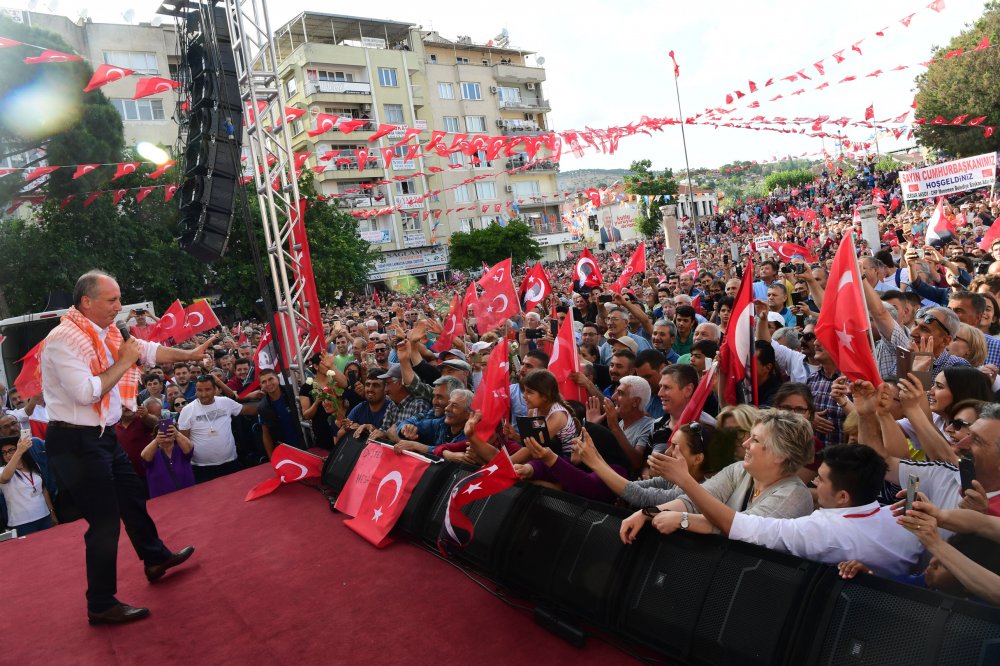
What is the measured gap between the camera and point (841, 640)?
2549mm

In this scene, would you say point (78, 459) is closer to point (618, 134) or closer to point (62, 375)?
point (62, 375)

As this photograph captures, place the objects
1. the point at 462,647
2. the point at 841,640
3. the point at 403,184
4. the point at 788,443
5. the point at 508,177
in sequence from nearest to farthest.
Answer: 1. the point at 841,640
2. the point at 788,443
3. the point at 462,647
4. the point at 403,184
5. the point at 508,177

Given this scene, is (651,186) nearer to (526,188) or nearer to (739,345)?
(526,188)

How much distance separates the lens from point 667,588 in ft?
10.5

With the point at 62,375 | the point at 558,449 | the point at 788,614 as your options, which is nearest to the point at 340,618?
the point at 558,449

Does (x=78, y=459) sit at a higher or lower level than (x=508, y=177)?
lower

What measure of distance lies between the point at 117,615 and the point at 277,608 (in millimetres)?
956

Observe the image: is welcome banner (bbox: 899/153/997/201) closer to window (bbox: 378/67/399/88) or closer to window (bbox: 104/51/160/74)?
window (bbox: 104/51/160/74)

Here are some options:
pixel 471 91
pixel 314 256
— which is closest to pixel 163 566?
pixel 314 256

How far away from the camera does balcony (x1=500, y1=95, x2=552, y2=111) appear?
51.2 metres

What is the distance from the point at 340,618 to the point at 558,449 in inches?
66.3

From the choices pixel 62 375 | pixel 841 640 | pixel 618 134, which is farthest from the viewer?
pixel 618 134

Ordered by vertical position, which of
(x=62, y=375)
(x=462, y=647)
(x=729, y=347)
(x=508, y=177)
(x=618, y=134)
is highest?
(x=508, y=177)

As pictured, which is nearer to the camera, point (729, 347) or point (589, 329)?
point (729, 347)
